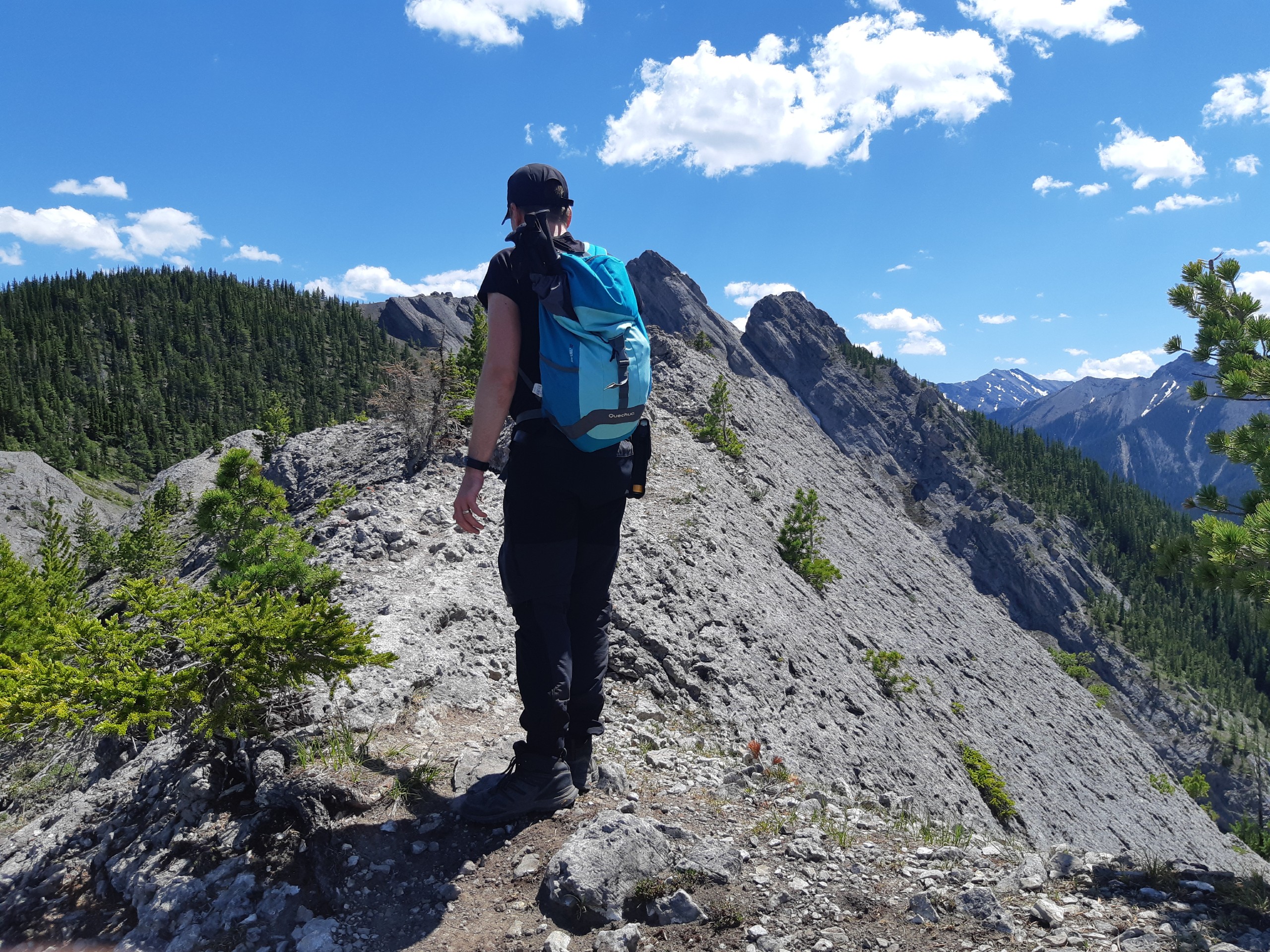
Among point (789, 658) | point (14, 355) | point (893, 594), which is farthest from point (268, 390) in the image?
point (789, 658)

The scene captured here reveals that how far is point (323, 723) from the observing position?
15.9 feet

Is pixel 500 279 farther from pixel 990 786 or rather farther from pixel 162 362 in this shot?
pixel 162 362

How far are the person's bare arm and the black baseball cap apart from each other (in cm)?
64

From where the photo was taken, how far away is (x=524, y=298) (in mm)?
3795

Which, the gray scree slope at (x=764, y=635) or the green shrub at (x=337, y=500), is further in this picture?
the green shrub at (x=337, y=500)

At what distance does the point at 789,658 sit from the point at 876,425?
10656 centimetres

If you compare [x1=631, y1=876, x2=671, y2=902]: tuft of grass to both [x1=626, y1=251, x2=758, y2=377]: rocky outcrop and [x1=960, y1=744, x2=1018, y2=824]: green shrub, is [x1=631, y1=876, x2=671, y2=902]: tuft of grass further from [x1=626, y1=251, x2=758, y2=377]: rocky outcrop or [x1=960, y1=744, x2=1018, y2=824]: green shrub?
[x1=626, y1=251, x2=758, y2=377]: rocky outcrop

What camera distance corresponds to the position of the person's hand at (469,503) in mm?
3758

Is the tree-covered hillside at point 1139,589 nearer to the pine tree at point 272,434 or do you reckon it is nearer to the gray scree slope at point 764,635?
the gray scree slope at point 764,635

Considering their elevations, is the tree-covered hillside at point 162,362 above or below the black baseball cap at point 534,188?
above

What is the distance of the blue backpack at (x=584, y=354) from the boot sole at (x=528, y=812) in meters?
2.20

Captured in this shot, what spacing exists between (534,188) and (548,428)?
147 centimetres

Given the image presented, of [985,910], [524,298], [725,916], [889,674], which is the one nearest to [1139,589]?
[889,674]

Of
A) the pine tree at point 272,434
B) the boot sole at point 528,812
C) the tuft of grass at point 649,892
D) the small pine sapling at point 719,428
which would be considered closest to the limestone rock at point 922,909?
the tuft of grass at point 649,892
